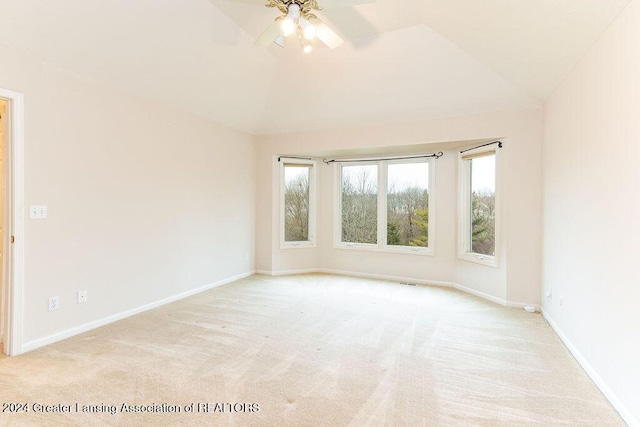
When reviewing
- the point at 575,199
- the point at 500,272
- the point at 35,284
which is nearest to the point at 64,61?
the point at 35,284

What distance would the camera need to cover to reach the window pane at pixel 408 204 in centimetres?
530

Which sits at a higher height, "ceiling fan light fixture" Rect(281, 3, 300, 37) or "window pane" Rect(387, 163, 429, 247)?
"ceiling fan light fixture" Rect(281, 3, 300, 37)

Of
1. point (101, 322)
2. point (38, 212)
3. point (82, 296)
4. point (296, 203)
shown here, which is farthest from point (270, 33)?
point (296, 203)

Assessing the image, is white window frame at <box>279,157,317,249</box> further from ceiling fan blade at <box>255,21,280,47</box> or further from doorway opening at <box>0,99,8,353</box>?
doorway opening at <box>0,99,8,353</box>

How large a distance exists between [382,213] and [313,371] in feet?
11.9

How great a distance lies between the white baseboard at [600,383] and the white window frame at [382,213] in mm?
2295

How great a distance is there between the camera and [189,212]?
4.37 meters

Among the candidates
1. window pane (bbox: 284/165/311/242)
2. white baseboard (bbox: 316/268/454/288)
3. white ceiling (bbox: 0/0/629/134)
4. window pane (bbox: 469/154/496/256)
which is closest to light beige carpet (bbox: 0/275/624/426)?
window pane (bbox: 469/154/496/256)

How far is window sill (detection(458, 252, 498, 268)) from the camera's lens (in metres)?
4.27

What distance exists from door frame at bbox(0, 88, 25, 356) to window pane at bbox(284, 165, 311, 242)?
369 cm

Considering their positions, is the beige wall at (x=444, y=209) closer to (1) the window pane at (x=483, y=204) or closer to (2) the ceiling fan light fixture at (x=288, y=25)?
(1) the window pane at (x=483, y=204)

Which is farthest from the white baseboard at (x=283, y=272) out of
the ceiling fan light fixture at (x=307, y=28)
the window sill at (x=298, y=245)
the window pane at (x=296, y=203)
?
the ceiling fan light fixture at (x=307, y=28)

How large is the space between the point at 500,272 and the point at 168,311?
4.20 meters

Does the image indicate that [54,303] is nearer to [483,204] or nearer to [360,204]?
[360,204]
